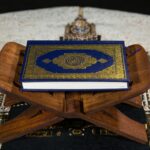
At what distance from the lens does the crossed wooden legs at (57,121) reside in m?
1.24

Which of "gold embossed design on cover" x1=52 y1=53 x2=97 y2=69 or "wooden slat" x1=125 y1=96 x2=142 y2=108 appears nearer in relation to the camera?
"gold embossed design on cover" x1=52 y1=53 x2=97 y2=69

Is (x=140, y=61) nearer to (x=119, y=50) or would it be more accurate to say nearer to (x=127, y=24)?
(x=119, y=50)

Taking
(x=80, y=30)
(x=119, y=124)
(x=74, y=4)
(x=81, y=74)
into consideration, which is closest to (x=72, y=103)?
(x=81, y=74)

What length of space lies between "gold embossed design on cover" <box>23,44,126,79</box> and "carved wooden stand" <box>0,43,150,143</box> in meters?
0.05

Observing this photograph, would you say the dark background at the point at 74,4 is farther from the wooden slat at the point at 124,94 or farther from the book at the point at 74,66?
the wooden slat at the point at 124,94

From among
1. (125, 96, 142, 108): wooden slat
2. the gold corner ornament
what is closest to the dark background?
the gold corner ornament

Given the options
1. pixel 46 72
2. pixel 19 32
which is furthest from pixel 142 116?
pixel 19 32

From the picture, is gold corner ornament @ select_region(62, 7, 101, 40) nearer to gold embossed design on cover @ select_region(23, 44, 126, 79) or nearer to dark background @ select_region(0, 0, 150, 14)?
dark background @ select_region(0, 0, 150, 14)

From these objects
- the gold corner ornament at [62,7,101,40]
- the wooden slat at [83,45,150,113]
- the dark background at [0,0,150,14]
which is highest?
the dark background at [0,0,150,14]

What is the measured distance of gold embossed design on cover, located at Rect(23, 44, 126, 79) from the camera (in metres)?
1.15

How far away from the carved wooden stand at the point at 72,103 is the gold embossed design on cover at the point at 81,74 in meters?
0.05

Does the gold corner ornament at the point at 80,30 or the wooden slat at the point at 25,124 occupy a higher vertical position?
the gold corner ornament at the point at 80,30

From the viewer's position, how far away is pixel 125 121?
132cm

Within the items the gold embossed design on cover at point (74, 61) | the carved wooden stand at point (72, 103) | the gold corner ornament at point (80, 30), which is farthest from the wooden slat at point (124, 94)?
the gold corner ornament at point (80, 30)
